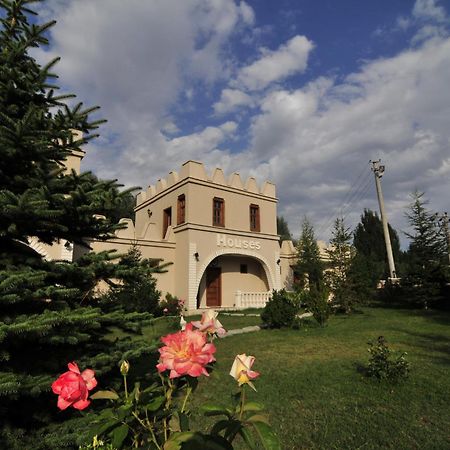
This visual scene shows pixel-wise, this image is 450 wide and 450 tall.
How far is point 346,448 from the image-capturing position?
141 inches

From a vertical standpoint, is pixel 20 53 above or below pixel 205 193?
below

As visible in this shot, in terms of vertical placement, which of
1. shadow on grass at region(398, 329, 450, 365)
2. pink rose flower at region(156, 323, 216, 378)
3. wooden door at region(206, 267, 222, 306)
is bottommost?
shadow on grass at region(398, 329, 450, 365)

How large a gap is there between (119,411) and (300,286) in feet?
64.9

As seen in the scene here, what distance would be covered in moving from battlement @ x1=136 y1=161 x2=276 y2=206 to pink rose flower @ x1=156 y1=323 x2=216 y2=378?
17.9 m

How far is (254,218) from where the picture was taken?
2245cm

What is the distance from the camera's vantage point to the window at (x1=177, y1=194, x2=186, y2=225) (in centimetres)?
1962

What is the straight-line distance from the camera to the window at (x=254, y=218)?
22234 millimetres

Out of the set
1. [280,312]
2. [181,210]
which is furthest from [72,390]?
[181,210]

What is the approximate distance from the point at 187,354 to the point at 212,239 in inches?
705

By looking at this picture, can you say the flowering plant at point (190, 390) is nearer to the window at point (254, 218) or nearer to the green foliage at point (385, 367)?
the green foliage at point (385, 367)

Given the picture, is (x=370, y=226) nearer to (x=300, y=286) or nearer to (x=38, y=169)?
(x=300, y=286)

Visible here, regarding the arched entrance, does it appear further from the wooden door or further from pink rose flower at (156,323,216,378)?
pink rose flower at (156,323,216,378)

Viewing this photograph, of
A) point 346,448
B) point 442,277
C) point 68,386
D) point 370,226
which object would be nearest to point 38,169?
point 68,386

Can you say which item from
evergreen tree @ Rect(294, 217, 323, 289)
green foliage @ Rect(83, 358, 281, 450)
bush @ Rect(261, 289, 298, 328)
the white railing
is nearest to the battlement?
evergreen tree @ Rect(294, 217, 323, 289)
